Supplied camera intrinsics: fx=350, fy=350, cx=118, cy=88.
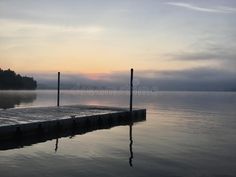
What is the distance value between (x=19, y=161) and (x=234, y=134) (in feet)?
66.7

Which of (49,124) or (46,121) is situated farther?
(49,124)

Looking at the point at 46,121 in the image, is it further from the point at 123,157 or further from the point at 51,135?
the point at 123,157

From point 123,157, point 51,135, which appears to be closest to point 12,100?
point 51,135

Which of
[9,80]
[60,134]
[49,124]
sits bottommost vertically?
[60,134]

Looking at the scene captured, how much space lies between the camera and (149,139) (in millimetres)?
26938

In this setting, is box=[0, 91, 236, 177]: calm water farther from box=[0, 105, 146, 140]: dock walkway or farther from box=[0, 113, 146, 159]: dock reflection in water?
box=[0, 105, 146, 140]: dock walkway

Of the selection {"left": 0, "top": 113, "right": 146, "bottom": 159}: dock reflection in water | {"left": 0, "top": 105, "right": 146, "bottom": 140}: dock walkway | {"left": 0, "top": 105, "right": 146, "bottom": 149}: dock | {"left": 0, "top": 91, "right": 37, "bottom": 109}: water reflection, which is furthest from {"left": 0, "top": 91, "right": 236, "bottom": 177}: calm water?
{"left": 0, "top": 91, "right": 37, "bottom": 109}: water reflection

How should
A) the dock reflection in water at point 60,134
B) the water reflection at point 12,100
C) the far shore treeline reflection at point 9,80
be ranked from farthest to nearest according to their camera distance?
the far shore treeline reflection at point 9,80 < the water reflection at point 12,100 < the dock reflection in water at point 60,134

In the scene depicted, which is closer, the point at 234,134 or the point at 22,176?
the point at 22,176

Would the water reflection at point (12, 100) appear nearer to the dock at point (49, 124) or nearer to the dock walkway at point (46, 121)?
the dock walkway at point (46, 121)

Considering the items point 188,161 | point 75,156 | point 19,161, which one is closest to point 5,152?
point 19,161

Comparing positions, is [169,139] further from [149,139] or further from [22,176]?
[22,176]

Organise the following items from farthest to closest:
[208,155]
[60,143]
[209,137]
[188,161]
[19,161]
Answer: [209,137]
[60,143]
[208,155]
[188,161]
[19,161]

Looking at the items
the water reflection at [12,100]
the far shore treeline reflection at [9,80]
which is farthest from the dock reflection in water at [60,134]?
the far shore treeline reflection at [9,80]
